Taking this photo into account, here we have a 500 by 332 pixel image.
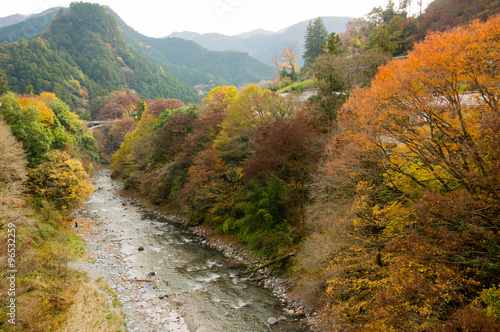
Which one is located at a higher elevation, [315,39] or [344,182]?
[315,39]

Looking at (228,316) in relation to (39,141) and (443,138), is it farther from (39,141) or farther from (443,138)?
(39,141)

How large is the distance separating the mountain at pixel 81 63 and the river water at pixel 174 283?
7442 cm

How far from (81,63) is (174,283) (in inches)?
5120

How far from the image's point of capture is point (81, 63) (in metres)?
113

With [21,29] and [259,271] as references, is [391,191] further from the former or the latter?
[21,29]

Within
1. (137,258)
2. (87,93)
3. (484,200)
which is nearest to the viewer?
(484,200)

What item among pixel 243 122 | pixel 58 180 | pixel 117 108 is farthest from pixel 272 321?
pixel 117 108

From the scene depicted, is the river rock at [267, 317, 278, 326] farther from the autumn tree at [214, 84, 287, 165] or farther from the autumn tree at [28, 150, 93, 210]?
the autumn tree at [28, 150, 93, 210]

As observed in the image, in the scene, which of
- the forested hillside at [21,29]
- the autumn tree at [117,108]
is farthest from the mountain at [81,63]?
the forested hillside at [21,29]

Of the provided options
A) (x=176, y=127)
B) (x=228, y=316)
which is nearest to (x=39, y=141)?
(x=176, y=127)

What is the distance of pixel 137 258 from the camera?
2027 centimetres

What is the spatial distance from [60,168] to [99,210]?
34.0 ft

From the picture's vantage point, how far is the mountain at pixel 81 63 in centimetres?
8144

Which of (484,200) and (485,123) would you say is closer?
(485,123)
